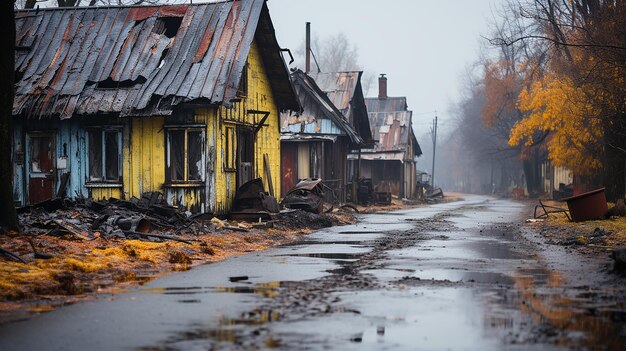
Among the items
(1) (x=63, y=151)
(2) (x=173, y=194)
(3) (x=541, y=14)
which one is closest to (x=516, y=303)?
(2) (x=173, y=194)

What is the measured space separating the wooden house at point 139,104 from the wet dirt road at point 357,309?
10.5 metres

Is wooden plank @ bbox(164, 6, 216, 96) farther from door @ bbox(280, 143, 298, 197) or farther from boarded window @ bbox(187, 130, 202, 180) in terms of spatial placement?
door @ bbox(280, 143, 298, 197)

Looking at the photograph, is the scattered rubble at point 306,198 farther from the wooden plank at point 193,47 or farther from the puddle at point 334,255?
the puddle at point 334,255

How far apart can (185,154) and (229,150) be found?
1.71 metres

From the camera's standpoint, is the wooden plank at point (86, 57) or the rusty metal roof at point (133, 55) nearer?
the rusty metal roof at point (133, 55)

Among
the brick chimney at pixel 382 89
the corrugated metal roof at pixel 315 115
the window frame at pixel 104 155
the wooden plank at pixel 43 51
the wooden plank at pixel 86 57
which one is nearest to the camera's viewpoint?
the wooden plank at pixel 86 57

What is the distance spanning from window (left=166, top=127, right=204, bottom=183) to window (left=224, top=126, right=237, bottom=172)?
3.33 feet

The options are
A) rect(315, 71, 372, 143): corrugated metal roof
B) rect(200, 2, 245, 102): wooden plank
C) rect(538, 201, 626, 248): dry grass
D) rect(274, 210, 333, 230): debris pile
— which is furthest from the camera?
rect(315, 71, 372, 143): corrugated metal roof

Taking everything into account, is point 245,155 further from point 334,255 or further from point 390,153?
point 390,153

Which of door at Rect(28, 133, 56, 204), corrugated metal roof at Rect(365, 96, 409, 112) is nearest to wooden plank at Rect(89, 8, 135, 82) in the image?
door at Rect(28, 133, 56, 204)

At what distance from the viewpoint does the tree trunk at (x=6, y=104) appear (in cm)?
1546

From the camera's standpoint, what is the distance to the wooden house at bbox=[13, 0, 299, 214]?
24.5 metres

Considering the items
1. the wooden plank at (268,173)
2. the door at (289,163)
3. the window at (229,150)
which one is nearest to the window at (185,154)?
the window at (229,150)

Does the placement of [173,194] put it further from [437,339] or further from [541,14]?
[541,14]
